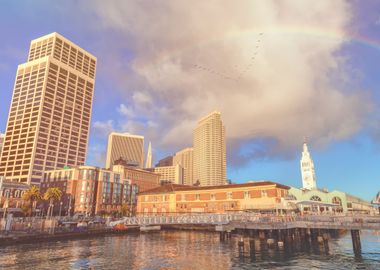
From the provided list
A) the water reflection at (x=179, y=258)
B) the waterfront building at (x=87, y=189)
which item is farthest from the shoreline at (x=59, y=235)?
the waterfront building at (x=87, y=189)

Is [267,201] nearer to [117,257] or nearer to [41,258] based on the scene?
[117,257]

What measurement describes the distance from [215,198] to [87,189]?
78.1 m

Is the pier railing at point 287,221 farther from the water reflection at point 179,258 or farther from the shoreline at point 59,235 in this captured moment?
the shoreline at point 59,235

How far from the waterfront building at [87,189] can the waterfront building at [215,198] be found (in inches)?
1804

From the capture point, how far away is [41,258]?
39.3m

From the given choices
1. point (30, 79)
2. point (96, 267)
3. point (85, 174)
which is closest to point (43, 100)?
point (30, 79)

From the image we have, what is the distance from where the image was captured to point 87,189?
144 meters

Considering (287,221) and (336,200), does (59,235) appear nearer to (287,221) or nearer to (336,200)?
(287,221)

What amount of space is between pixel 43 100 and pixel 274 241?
179047 millimetres

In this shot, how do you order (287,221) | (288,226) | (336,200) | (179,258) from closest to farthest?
(179,258) < (288,226) < (287,221) < (336,200)

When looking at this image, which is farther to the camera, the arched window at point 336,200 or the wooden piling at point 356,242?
the arched window at point 336,200

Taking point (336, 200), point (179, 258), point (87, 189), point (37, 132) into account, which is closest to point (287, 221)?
point (179, 258)

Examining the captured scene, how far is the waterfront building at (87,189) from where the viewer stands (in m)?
140

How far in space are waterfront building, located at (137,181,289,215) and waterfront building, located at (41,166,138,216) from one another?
4582 centimetres
